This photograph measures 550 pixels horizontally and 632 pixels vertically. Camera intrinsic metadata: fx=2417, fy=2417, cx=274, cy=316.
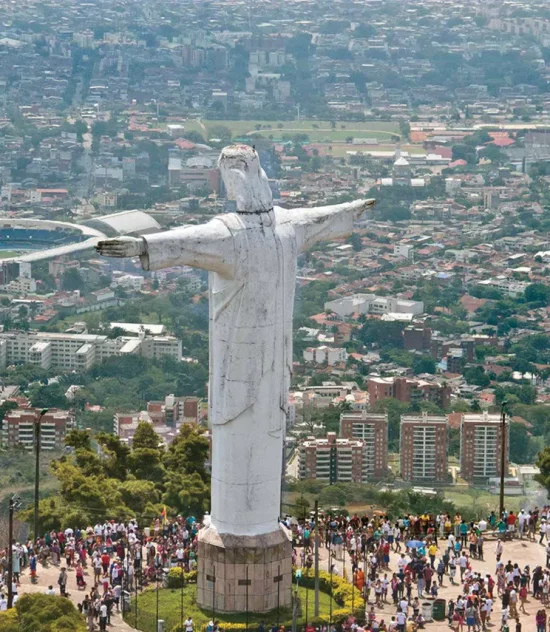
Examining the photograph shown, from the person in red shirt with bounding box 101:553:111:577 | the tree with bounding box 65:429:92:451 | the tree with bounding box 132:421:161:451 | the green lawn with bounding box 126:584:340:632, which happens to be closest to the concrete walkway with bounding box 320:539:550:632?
the green lawn with bounding box 126:584:340:632

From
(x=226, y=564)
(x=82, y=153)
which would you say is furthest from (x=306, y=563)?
(x=82, y=153)

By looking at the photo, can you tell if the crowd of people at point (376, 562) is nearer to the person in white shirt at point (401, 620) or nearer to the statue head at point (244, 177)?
the person in white shirt at point (401, 620)

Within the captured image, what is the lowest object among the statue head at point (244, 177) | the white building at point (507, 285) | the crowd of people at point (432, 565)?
the white building at point (507, 285)

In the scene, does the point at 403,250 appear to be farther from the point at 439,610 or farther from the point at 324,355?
the point at 439,610

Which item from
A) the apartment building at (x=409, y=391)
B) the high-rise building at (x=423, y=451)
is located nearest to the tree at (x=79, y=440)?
the high-rise building at (x=423, y=451)

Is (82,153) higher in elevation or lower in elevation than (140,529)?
lower

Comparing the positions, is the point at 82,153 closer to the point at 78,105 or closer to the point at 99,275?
the point at 78,105
